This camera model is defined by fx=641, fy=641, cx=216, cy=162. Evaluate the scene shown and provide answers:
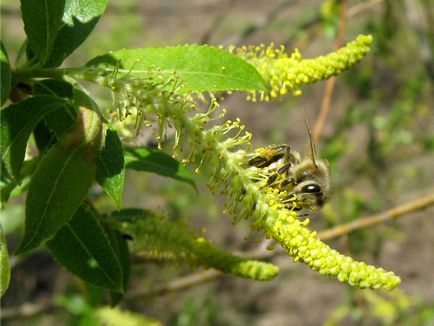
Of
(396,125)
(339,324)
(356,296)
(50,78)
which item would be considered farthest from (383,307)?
(50,78)

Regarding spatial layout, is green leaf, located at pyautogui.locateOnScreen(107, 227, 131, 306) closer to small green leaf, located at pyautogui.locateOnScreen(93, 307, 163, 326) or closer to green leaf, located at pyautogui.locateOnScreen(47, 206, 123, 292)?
green leaf, located at pyautogui.locateOnScreen(47, 206, 123, 292)

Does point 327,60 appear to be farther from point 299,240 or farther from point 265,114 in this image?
point 265,114

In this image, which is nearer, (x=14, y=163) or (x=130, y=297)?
(x=14, y=163)

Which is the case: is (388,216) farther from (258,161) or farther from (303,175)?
(258,161)

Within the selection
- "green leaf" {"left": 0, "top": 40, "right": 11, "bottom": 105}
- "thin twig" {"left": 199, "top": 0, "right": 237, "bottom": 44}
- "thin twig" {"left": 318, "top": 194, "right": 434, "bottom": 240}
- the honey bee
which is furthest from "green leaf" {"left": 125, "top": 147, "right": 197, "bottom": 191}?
"thin twig" {"left": 199, "top": 0, "right": 237, "bottom": 44}

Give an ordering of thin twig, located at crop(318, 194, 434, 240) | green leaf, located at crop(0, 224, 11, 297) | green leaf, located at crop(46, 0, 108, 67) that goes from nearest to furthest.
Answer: green leaf, located at crop(0, 224, 11, 297) → green leaf, located at crop(46, 0, 108, 67) → thin twig, located at crop(318, 194, 434, 240)

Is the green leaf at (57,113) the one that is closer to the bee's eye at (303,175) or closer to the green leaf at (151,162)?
the green leaf at (151,162)

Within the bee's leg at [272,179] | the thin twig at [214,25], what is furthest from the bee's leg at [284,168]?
the thin twig at [214,25]
